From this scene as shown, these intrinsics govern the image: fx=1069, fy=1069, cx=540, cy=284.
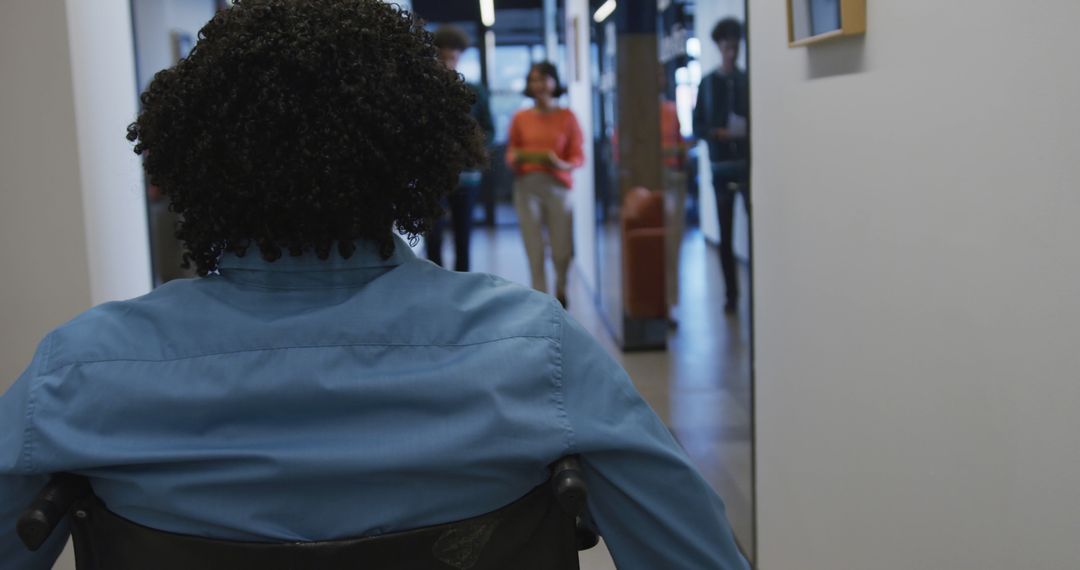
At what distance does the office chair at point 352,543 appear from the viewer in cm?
97

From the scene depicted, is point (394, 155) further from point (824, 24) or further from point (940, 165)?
point (824, 24)

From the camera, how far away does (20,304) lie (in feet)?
8.34

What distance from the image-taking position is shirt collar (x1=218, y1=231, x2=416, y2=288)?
109 cm

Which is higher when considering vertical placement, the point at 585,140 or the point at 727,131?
the point at 585,140

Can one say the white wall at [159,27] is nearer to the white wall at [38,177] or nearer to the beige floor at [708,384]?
the white wall at [38,177]

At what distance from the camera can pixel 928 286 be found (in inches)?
65.2

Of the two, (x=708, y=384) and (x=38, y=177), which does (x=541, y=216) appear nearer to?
(x=708, y=384)

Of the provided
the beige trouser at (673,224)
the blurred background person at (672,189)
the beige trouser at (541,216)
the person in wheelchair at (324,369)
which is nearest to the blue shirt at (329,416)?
the person in wheelchair at (324,369)

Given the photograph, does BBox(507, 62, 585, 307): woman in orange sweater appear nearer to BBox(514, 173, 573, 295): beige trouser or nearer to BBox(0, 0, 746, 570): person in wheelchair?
BBox(514, 173, 573, 295): beige trouser

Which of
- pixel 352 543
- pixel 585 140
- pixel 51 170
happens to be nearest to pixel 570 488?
pixel 352 543

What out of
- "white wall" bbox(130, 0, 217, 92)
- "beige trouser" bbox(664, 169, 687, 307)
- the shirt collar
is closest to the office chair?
the shirt collar

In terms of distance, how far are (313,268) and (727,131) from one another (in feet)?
7.85

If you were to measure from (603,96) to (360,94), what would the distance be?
5948 millimetres

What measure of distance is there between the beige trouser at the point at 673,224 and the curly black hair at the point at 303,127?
153 inches
